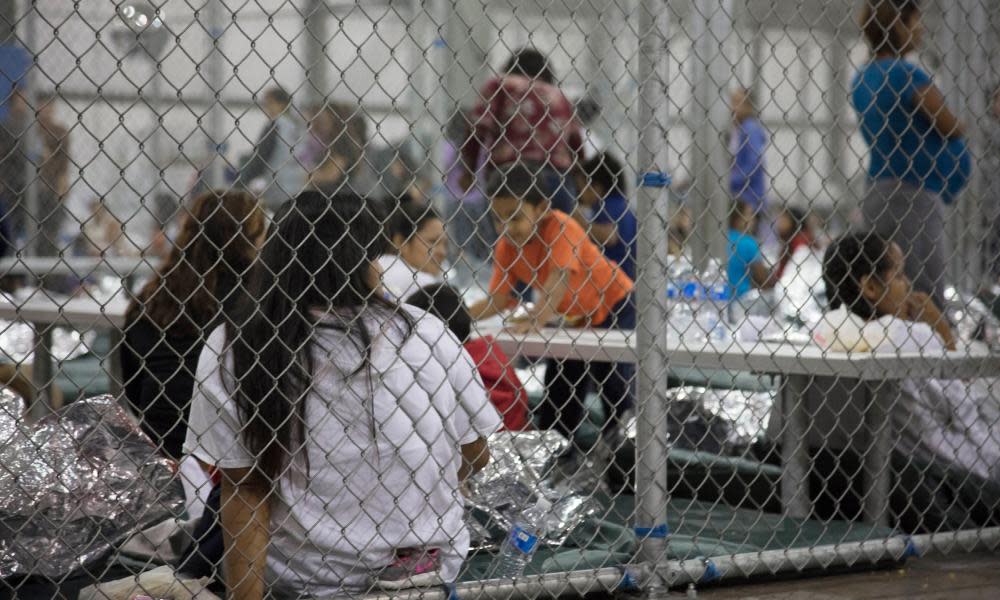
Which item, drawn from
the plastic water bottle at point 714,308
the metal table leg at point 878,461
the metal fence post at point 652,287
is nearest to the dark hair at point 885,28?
the plastic water bottle at point 714,308

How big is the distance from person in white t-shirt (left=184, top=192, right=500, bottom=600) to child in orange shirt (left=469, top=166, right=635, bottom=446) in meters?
1.46

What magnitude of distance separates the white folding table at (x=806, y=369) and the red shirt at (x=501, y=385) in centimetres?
18

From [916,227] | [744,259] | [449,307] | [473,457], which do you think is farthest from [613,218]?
[473,457]

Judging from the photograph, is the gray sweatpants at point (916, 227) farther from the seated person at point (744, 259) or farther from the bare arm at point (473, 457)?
the bare arm at point (473, 457)

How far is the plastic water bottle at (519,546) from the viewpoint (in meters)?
3.31

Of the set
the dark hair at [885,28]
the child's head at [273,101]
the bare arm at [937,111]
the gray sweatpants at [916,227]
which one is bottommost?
the child's head at [273,101]

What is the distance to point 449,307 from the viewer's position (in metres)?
4.17

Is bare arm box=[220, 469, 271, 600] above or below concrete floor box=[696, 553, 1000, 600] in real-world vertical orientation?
below

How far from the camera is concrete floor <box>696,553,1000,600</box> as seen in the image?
3.41 meters

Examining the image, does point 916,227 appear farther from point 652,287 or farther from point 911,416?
point 652,287

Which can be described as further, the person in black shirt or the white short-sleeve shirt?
the person in black shirt

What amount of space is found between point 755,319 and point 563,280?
73cm

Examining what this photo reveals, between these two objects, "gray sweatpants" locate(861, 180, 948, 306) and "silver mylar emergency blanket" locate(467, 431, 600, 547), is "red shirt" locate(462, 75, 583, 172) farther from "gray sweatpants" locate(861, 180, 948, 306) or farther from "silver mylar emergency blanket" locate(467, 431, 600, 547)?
"silver mylar emergency blanket" locate(467, 431, 600, 547)

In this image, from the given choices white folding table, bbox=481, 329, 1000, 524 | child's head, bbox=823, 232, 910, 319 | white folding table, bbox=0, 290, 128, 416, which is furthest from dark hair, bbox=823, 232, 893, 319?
white folding table, bbox=0, 290, 128, 416
